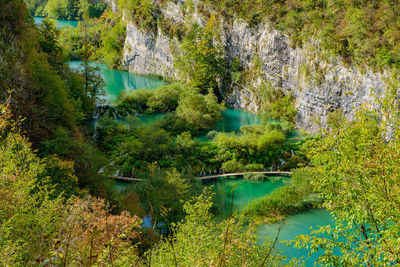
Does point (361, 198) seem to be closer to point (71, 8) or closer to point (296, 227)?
point (296, 227)

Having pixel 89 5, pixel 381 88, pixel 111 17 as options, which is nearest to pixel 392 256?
pixel 381 88

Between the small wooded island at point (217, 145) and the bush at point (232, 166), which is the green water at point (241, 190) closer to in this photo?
the small wooded island at point (217, 145)

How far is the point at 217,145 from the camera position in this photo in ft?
77.3

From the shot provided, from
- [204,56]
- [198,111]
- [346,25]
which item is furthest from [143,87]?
[346,25]

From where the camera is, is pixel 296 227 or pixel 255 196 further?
pixel 255 196

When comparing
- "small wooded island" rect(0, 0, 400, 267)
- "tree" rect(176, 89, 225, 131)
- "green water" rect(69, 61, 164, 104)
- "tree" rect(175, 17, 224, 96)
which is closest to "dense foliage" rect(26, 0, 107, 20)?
"green water" rect(69, 61, 164, 104)

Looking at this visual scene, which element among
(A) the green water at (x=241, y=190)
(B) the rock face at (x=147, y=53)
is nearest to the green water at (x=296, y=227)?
(A) the green water at (x=241, y=190)

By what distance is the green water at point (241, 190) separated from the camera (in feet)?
59.9

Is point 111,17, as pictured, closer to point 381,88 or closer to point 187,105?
point 187,105

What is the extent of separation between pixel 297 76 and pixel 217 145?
43.6 ft

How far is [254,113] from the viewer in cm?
3591

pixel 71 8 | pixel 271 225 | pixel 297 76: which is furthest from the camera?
pixel 71 8

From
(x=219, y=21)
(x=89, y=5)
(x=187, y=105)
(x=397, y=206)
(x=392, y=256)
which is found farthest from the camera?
(x=89, y=5)

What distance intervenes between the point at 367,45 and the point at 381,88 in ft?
11.9
